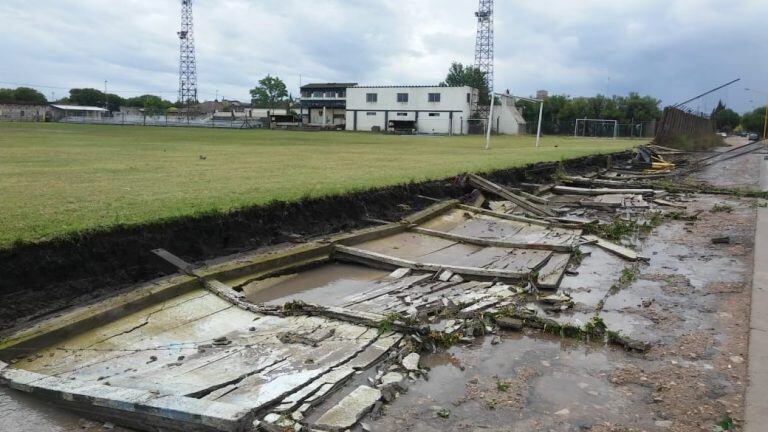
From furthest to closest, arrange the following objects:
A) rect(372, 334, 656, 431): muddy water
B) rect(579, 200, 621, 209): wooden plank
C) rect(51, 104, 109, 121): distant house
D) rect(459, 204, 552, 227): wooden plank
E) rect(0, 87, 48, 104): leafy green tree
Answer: rect(0, 87, 48, 104): leafy green tree → rect(51, 104, 109, 121): distant house → rect(579, 200, 621, 209): wooden plank → rect(459, 204, 552, 227): wooden plank → rect(372, 334, 656, 431): muddy water

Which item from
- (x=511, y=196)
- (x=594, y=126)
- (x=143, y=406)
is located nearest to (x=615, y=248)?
(x=511, y=196)

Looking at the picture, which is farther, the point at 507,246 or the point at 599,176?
the point at 599,176

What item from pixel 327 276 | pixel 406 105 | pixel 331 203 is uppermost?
pixel 406 105

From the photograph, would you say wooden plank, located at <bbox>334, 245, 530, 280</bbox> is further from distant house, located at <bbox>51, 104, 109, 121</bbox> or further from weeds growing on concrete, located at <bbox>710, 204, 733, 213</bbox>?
distant house, located at <bbox>51, 104, 109, 121</bbox>

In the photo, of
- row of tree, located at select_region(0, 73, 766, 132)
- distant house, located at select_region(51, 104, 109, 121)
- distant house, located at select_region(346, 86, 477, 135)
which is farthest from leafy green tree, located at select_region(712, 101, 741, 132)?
distant house, located at select_region(51, 104, 109, 121)

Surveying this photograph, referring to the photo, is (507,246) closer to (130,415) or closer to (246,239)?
(246,239)

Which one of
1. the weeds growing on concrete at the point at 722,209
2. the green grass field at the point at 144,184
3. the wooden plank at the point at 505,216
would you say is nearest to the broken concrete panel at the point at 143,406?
the green grass field at the point at 144,184

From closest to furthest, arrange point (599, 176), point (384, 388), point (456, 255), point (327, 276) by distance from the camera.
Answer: point (384, 388) < point (327, 276) < point (456, 255) < point (599, 176)

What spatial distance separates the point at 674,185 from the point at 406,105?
56.7m

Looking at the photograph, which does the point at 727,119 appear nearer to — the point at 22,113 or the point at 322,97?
the point at 322,97

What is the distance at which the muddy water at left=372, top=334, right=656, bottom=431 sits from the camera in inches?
158

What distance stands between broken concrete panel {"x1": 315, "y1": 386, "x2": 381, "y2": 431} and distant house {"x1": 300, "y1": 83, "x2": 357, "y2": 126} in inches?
3074

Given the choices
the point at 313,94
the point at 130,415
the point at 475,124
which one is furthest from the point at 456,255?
the point at 313,94

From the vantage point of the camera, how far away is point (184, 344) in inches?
205
